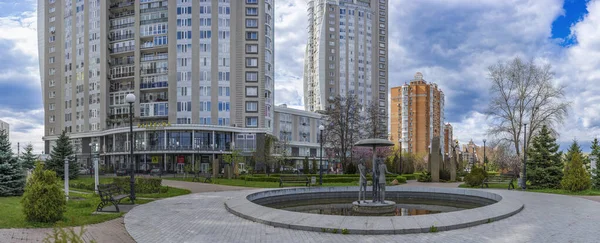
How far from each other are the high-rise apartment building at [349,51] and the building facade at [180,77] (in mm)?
45849

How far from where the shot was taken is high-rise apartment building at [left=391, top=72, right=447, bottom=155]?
116m

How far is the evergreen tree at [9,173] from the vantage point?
56.7 feet

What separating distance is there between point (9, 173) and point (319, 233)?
15.4 metres

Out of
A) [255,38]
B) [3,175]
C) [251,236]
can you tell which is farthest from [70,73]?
[251,236]

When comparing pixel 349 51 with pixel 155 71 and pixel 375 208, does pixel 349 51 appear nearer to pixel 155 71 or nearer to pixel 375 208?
pixel 155 71

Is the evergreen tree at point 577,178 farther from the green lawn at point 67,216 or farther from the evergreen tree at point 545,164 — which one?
the green lawn at point 67,216

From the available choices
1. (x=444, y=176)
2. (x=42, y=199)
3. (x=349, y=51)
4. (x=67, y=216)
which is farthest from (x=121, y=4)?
(x=42, y=199)

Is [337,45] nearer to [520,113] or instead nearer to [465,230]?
[520,113]

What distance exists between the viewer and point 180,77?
202ft

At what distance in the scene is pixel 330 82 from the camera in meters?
110

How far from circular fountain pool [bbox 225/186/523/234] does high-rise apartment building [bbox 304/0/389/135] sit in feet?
290

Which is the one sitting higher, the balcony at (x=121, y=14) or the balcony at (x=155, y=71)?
the balcony at (x=121, y=14)

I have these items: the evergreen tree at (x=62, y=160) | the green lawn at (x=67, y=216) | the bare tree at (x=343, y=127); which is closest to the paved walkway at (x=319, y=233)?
the green lawn at (x=67, y=216)

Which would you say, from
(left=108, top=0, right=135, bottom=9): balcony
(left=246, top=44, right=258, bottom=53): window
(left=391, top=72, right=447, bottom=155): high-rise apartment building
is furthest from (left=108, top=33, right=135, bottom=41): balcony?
(left=391, top=72, right=447, bottom=155): high-rise apartment building
